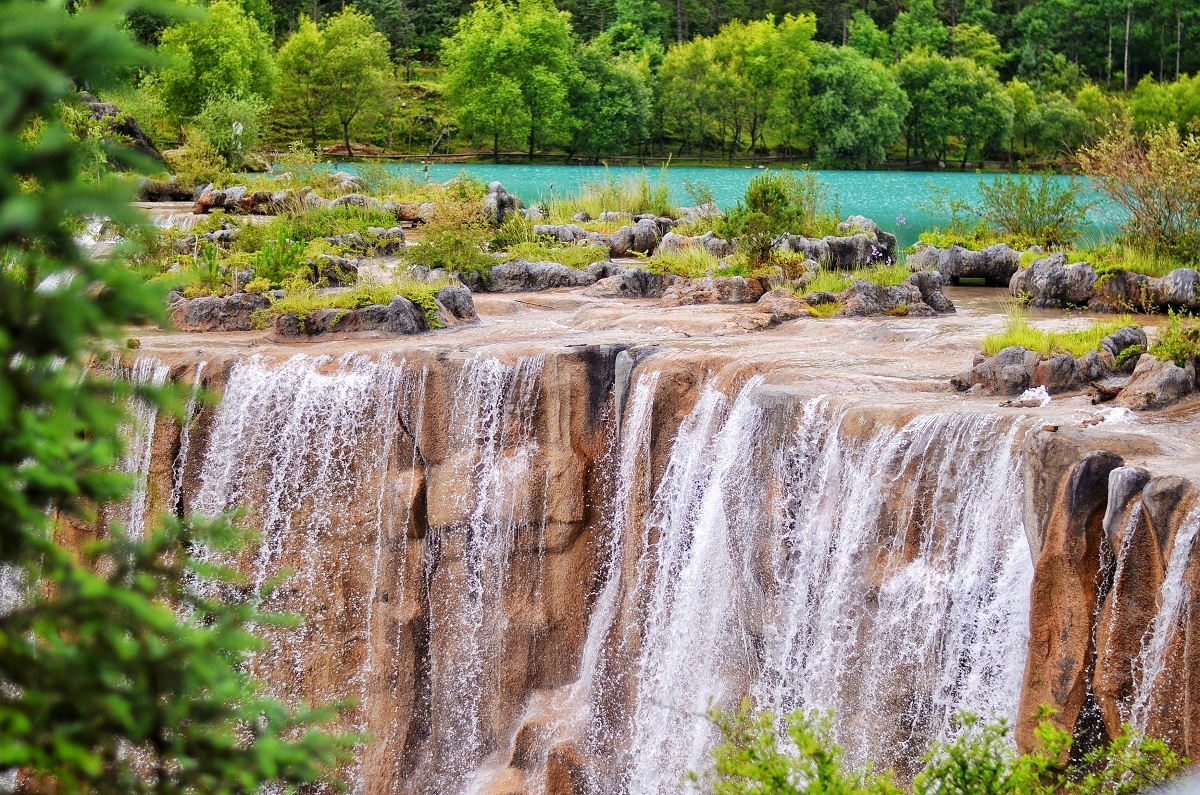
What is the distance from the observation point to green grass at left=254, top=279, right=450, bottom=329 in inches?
466

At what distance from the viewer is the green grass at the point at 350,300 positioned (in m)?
11.8

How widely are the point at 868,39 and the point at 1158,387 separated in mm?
57453

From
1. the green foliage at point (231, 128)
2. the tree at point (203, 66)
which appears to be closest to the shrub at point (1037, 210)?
the green foliage at point (231, 128)

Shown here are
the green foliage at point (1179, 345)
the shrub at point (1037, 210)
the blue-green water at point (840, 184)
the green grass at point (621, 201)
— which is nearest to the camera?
the green foliage at point (1179, 345)

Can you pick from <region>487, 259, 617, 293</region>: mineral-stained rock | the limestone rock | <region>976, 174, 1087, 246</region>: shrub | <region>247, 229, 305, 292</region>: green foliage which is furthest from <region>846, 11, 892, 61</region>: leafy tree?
<region>247, 229, 305, 292</region>: green foliage

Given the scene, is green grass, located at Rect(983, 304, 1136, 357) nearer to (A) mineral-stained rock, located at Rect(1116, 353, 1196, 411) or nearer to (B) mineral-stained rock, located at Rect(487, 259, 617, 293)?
(A) mineral-stained rock, located at Rect(1116, 353, 1196, 411)

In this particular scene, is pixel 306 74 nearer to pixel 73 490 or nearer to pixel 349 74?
pixel 349 74

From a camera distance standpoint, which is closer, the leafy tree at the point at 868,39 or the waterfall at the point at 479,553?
the waterfall at the point at 479,553

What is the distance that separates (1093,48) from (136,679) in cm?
6867

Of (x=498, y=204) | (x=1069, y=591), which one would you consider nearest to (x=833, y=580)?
(x=1069, y=591)

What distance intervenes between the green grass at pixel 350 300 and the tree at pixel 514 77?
3544 cm

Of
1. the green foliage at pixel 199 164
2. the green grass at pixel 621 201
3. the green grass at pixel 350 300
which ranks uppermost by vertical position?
the green foliage at pixel 199 164

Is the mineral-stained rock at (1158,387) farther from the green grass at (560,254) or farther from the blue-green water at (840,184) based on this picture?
the blue-green water at (840,184)

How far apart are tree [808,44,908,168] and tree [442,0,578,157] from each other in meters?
10.5
